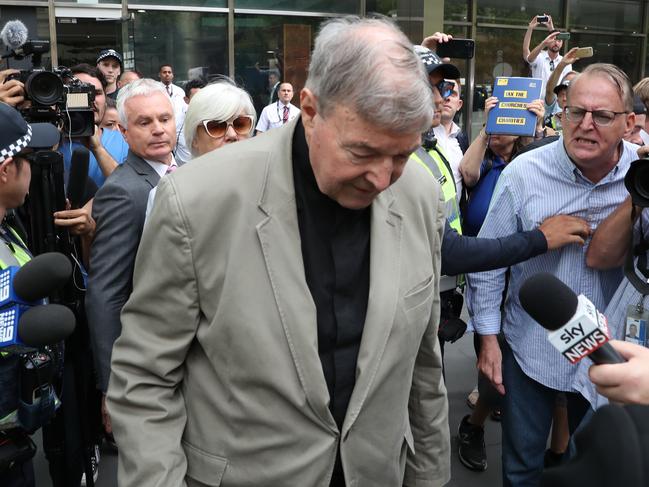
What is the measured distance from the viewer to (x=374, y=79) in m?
1.39

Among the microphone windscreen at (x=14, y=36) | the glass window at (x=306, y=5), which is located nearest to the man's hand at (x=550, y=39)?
the microphone windscreen at (x=14, y=36)

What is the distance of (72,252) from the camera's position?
3.06m

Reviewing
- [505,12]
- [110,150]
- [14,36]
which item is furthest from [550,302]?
[505,12]

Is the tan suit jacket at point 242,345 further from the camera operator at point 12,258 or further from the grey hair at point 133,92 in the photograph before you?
the grey hair at point 133,92

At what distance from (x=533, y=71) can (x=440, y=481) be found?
7.36 meters

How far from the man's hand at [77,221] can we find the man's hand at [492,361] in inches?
66.9

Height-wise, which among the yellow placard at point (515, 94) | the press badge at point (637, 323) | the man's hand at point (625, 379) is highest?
the yellow placard at point (515, 94)

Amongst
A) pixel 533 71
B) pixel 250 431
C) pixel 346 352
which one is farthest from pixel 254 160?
pixel 533 71

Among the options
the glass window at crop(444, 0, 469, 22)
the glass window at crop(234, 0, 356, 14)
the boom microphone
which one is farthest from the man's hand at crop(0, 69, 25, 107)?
the glass window at crop(444, 0, 469, 22)

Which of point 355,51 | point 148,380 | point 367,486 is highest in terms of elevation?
point 355,51

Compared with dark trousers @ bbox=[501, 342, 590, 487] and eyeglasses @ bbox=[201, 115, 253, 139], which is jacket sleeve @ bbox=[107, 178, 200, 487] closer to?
eyeglasses @ bbox=[201, 115, 253, 139]

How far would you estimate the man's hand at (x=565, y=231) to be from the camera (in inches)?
99.1

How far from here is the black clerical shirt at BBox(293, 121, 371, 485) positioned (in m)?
1.67

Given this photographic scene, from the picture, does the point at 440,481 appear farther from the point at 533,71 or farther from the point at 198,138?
the point at 533,71
